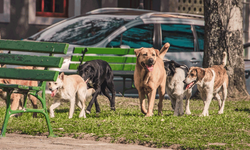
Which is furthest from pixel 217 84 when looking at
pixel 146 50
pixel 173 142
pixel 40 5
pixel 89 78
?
pixel 40 5

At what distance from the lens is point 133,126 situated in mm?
6723

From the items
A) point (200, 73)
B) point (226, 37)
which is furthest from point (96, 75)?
point (226, 37)

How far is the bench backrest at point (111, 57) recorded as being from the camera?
1084cm

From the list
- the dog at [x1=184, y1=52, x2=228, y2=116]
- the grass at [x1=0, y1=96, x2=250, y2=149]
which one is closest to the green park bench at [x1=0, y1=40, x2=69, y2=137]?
the grass at [x1=0, y1=96, x2=250, y2=149]

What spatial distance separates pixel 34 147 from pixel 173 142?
1.57 metres

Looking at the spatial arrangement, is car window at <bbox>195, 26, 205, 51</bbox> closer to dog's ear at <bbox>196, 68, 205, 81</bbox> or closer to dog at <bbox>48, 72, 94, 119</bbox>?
dog's ear at <bbox>196, 68, 205, 81</bbox>

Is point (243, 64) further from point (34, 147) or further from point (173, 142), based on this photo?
point (34, 147)

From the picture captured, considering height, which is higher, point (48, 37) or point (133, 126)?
point (48, 37)

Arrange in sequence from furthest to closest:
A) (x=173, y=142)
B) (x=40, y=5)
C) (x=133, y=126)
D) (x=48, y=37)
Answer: (x=40, y=5) < (x=48, y=37) < (x=133, y=126) < (x=173, y=142)

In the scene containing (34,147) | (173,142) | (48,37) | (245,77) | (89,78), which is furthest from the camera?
(245,77)

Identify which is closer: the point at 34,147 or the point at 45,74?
the point at 34,147

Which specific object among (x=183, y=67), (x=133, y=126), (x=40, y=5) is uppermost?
(x=40, y=5)

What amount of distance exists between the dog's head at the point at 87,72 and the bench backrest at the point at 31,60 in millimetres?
2456

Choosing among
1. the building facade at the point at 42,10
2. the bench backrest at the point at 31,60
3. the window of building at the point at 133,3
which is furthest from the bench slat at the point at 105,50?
the window of building at the point at 133,3
